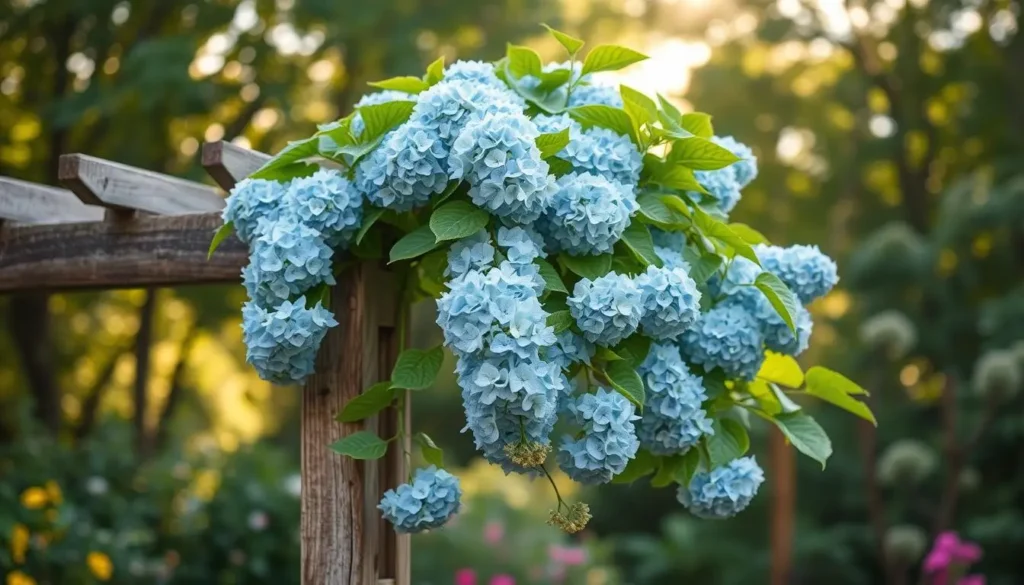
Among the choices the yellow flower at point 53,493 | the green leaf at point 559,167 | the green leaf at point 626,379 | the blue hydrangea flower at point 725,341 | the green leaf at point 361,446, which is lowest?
the yellow flower at point 53,493

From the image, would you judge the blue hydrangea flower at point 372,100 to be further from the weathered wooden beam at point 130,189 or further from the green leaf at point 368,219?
the weathered wooden beam at point 130,189

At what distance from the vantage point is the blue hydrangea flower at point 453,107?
1887 mm

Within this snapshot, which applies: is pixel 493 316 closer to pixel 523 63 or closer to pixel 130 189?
pixel 523 63

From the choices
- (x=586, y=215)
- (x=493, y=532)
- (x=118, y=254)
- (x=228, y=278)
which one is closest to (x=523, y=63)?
(x=586, y=215)

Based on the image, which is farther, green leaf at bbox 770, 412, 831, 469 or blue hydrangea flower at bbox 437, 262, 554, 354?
green leaf at bbox 770, 412, 831, 469

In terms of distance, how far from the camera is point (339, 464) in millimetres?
2213

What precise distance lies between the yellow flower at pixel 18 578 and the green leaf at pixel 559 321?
319 cm

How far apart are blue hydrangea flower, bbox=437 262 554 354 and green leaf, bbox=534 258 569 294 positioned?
0.10 meters

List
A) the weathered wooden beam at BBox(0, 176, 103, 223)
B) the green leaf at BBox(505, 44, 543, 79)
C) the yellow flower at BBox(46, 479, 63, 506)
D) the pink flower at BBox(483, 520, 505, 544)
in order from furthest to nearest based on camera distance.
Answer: the pink flower at BBox(483, 520, 505, 544)
the yellow flower at BBox(46, 479, 63, 506)
the weathered wooden beam at BBox(0, 176, 103, 223)
the green leaf at BBox(505, 44, 543, 79)

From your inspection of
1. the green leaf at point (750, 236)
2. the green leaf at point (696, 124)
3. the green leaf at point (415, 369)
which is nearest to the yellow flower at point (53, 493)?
the green leaf at point (415, 369)

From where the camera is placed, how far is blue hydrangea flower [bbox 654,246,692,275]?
2.05m

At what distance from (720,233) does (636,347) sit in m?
0.28

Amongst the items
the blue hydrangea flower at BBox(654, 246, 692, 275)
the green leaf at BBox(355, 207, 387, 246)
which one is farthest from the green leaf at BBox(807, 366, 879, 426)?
the green leaf at BBox(355, 207, 387, 246)

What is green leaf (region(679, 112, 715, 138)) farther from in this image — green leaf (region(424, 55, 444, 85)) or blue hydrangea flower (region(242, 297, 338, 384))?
blue hydrangea flower (region(242, 297, 338, 384))
